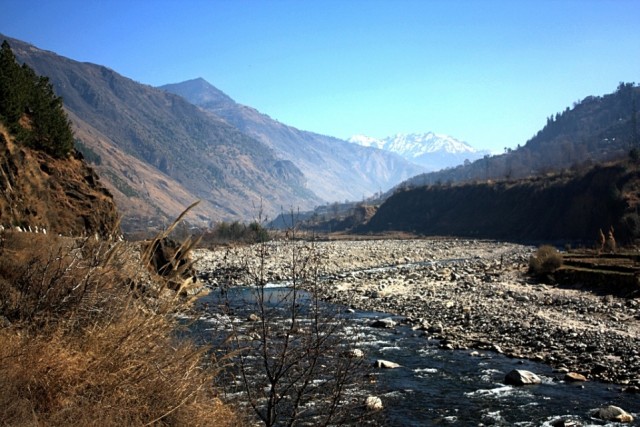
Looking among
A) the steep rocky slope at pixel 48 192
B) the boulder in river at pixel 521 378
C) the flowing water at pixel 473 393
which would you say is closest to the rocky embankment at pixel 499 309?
the flowing water at pixel 473 393

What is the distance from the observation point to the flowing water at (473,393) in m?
8.75

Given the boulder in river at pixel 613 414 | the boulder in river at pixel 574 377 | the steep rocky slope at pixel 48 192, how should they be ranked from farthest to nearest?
the steep rocky slope at pixel 48 192 < the boulder in river at pixel 574 377 < the boulder in river at pixel 613 414

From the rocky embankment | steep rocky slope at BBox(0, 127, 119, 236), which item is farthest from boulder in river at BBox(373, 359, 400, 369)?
steep rocky slope at BBox(0, 127, 119, 236)

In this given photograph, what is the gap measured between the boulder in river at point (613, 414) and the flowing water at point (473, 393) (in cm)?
17

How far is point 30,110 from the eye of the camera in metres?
29.9

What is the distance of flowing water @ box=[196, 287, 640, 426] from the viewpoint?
8750mm

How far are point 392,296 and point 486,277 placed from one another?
25.9 feet

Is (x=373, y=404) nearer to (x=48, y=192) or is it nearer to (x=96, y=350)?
(x=96, y=350)

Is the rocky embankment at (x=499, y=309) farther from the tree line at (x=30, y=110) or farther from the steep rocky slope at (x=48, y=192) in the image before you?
the tree line at (x=30, y=110)

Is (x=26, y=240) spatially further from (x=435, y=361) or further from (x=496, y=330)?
(x=496, y=330)

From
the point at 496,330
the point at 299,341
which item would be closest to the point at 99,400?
the point at 299,341

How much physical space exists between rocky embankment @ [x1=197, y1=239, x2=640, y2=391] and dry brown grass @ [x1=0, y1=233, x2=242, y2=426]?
3.23 feet

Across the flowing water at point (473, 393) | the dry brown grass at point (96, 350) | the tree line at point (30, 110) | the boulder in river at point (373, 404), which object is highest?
the tree line at point (30, 110)

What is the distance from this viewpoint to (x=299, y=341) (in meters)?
5.20
